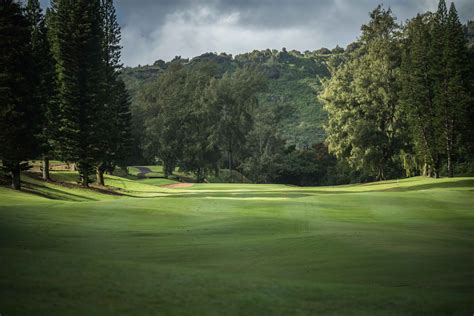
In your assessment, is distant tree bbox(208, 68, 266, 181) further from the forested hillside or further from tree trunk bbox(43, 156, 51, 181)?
tree trunk bbox(43, 156, 51, 181)

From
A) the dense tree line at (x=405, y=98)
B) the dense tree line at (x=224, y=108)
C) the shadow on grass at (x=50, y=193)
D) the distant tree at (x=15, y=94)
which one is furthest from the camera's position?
the dense tree line at (x=405, y=98)

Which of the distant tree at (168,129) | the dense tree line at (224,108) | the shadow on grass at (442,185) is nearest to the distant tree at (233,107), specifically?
the dense tree line at (224,108)

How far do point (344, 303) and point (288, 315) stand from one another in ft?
3.54

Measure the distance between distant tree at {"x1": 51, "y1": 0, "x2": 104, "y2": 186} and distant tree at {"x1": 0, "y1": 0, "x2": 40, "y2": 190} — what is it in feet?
24.8

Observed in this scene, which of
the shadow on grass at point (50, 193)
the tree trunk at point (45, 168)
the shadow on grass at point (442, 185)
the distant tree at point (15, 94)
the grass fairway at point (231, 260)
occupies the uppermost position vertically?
the distant tree at point (15, 94)

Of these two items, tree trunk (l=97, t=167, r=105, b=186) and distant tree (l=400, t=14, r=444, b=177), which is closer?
tree trunk (l=97, t=167, r=105, b=186)

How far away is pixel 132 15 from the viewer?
5738 inches

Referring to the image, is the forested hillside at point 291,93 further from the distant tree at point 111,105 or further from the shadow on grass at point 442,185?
the shadow on grass at point 442,185

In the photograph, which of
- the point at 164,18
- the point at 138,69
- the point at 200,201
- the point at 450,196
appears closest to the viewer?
the point at 200,201

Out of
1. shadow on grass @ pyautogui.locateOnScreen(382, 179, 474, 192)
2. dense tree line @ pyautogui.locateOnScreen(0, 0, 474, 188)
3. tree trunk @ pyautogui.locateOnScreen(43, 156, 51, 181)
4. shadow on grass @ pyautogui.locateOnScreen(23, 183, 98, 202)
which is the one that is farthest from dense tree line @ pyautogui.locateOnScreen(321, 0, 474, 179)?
tree trunk @ pyautogui.locateOnScreen(43, 156, 51, 181)

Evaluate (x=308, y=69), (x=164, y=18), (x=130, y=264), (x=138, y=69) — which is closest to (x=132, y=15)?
(x=164, y=18)

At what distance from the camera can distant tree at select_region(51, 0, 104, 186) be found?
41281 mm

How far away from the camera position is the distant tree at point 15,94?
104 ft

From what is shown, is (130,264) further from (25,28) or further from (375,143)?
(375,143)
